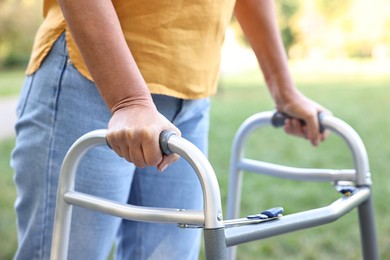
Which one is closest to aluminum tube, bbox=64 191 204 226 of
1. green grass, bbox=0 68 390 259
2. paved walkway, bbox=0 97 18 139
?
green grass, bbox=0 68 390 259

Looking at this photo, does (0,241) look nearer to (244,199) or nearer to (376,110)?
(244,199)

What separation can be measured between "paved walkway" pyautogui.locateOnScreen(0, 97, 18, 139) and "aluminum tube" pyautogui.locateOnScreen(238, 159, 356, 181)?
18.5 ft

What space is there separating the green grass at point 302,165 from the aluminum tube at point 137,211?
198cm

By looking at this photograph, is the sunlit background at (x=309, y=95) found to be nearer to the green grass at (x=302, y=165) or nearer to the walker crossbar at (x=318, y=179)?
Answer: the green grass at (x=302, y=165)

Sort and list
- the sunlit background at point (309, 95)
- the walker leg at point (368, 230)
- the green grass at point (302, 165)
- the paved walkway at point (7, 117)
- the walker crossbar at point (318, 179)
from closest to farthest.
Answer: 1. the walker crossbar at point (318, 179)
2. the walker leg at point (368, 230)
3. the green grass at point (302, 165)
4. the sunlit background at point (309, 95)
5. the paved walkway at point (7, 117)

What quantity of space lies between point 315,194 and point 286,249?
103 centimetres

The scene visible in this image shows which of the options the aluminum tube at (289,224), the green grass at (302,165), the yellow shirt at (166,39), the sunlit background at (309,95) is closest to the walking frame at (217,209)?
the aluminum tube at (289,224)

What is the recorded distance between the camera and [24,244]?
1.27 metres

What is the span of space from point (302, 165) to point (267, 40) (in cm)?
378

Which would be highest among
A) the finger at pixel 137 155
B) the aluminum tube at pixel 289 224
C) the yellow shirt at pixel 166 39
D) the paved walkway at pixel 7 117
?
the paved walkway at pixel 7 117

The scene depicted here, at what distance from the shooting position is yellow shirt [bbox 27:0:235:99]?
1.20 m

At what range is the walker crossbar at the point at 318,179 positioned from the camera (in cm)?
107

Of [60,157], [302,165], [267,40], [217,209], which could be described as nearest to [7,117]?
[302,165]

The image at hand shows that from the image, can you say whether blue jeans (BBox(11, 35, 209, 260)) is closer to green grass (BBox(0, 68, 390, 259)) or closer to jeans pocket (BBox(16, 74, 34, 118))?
jeans pocket (BBox(16, 74, 34, 118))
